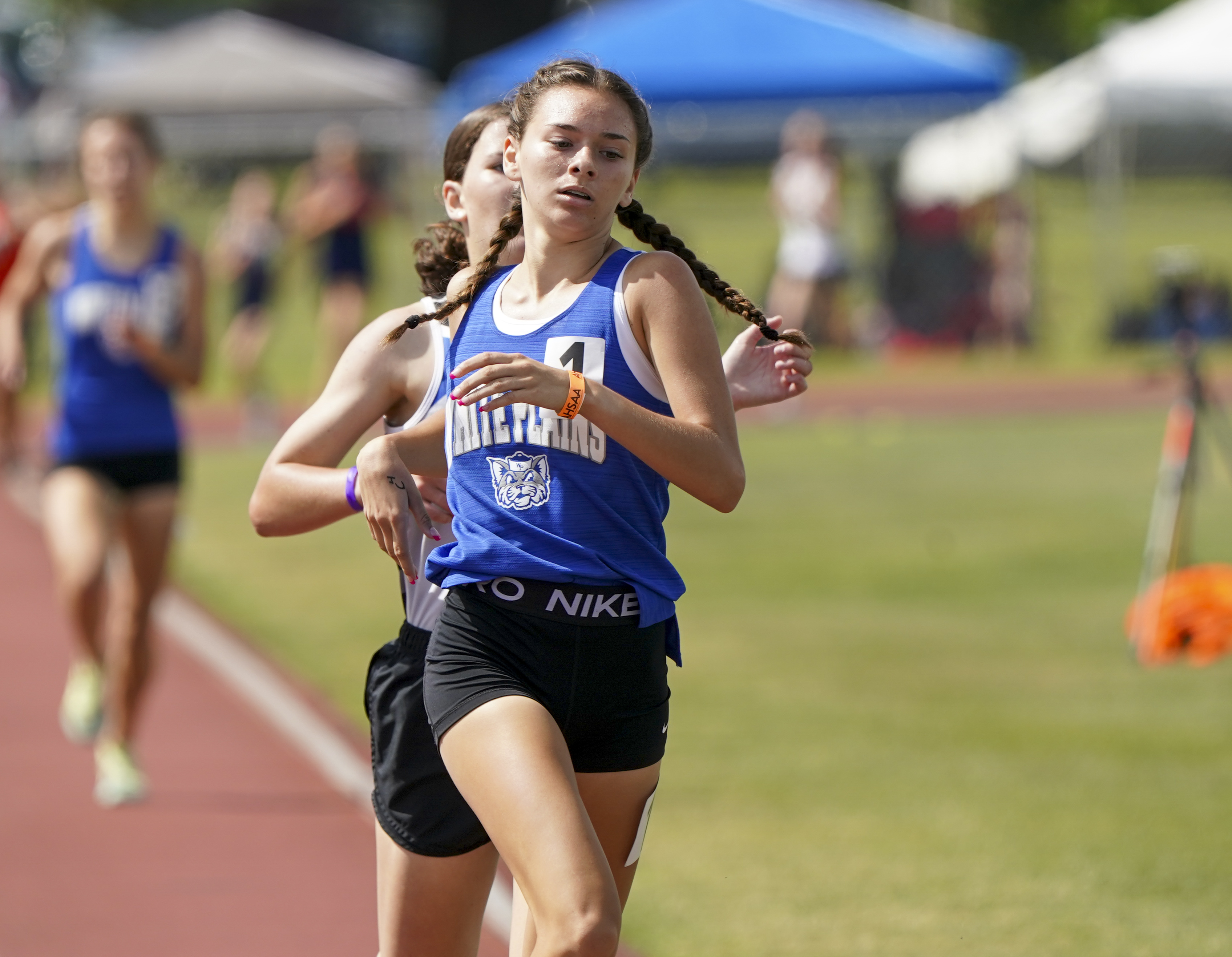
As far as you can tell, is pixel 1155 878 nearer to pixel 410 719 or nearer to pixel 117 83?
pixel 410 719

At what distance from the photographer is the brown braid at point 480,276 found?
3.34m

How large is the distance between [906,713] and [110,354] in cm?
347

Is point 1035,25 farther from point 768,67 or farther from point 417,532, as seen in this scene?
point 417,532

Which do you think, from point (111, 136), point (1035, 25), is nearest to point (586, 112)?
point (111, 136)

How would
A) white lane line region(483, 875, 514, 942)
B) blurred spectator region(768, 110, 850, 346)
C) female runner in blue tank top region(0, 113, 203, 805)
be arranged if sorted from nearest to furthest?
white lane line region(483, 875, 514, 942)
female runner in blue tank top region(0, 113, 203, 805)
blurred spectator region(768, 110, 850, 346)

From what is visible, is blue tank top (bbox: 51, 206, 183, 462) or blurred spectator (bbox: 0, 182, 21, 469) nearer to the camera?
blue tank top (bbox: 51, 206, 183, 462)

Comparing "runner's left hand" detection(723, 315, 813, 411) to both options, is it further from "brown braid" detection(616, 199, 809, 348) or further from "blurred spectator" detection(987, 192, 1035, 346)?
"blurred spectator" detection(987, 192, 1035, 346)

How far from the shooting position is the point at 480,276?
11.0 ft

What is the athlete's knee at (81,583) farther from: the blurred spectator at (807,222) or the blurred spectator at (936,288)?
the blurred spectator at (936,288)

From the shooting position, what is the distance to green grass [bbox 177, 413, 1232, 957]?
5.45m

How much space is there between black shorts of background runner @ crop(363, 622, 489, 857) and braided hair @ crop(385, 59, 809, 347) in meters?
0.68

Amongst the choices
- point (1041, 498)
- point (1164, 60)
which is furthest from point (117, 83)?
point (1041, 498)

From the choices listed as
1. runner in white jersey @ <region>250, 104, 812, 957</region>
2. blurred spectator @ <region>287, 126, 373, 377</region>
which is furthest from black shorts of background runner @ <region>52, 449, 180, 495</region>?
blurred spectator @ <region>287, 126, 373, 377</region>

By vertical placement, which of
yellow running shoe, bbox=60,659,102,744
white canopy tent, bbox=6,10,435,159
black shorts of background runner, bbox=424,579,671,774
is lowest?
yellow running shoe, bbox=60,659,102,744
